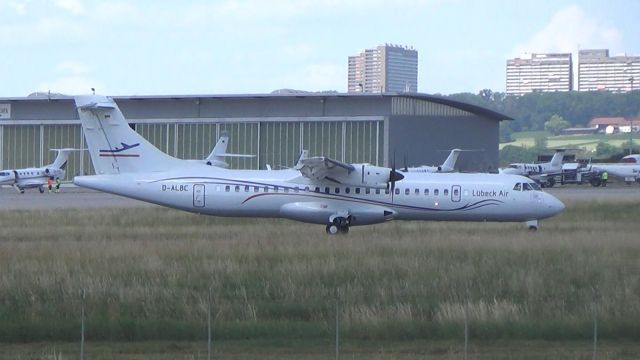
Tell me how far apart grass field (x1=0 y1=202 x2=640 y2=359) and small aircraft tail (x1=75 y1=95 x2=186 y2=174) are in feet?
A: 7.57

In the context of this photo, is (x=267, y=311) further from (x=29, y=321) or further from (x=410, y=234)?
(x=410, y=234)

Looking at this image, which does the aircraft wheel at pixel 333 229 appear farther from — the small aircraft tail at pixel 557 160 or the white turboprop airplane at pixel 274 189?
the small aircraft tail at pixel 557 160

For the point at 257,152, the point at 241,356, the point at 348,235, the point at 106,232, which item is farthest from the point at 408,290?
the point at 257,152

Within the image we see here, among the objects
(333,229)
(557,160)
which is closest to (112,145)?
(333,229)

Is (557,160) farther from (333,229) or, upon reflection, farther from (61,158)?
(333,229)

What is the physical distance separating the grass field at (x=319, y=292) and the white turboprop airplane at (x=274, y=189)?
922mm

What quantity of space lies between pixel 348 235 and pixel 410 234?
6.88 ft

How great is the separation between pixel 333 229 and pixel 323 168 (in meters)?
2.13

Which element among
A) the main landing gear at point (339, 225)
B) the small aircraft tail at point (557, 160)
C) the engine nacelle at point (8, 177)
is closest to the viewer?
the main landing gear at point (339, 225)

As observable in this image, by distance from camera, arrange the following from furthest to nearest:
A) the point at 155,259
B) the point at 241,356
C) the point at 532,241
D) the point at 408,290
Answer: the point at 532,241
the point at 155,259
the point at 408,290
the point at 241,356

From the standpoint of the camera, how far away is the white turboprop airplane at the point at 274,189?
36.9 m

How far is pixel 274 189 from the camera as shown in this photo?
37.2 m

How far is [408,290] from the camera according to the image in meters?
23.5

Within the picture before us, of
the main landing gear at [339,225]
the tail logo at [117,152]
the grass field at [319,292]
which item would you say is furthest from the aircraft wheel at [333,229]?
the tail logo at [117,152]
